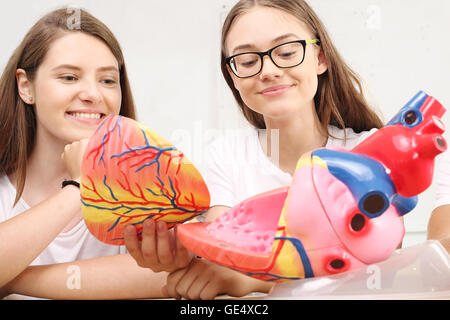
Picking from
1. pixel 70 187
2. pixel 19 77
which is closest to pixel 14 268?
pixel 70 187

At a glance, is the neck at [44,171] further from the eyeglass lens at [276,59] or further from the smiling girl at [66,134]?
the eyeglass lens at [276,59]

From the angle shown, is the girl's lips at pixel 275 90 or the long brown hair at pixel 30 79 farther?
the long brown hair at pixel 30 79

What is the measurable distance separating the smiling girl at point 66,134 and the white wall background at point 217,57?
0.08 ft

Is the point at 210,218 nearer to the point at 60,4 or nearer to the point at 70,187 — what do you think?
the point at 70,187

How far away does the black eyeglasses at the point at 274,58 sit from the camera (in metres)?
0.29

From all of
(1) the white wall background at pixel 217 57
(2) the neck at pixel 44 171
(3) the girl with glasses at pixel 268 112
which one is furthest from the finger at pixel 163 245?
(2) the neck at pixel 44 171

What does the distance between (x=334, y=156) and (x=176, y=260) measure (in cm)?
14

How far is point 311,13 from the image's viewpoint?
37cm

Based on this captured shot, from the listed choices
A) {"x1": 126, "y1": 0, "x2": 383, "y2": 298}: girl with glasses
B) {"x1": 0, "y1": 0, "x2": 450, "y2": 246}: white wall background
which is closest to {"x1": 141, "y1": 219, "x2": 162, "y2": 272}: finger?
{"x1": 126, "y1": 0, "x2": 383, "y2": 298}: girl with glasses

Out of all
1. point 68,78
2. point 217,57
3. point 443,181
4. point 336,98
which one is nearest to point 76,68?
point 68,78

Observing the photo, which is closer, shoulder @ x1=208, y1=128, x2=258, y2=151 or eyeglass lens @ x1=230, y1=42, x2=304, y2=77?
eyeglass lens @ x1=230, y1=42, x2=304, y2=77

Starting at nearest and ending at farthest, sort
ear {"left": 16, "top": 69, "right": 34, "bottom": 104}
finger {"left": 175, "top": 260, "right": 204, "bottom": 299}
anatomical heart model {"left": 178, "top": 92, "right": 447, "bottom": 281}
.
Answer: anatomical heart model {"left": 178, "top": 92, "right": 447, "bottom": 281} → finger {"left": 175, "top": 260, "right": 204, "bottom": 299} → ear {"left": 16, "top": 69, "right": 34, "bottom": 104}

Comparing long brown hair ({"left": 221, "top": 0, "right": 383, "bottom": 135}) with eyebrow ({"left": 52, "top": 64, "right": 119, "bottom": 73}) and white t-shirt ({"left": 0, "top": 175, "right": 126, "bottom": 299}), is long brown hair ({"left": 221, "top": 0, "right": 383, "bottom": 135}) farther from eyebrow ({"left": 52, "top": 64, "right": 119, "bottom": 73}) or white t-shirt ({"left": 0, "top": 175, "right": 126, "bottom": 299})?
white t-shirt ({"left": 0, "top": 175, "right": 126, "bottom": 299})

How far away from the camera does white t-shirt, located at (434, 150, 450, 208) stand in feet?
1.29
